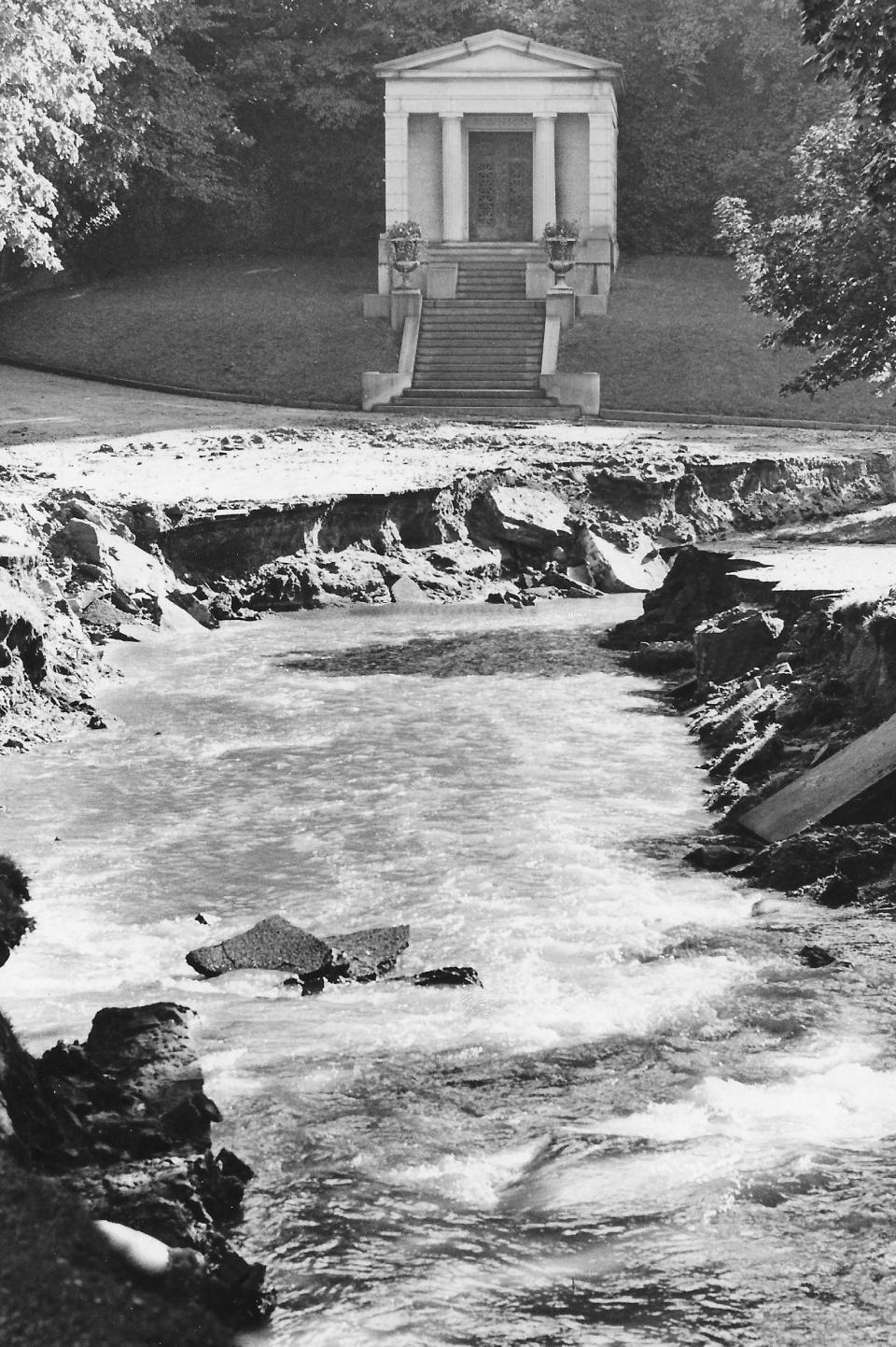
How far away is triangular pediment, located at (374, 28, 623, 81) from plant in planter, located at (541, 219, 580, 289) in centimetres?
391

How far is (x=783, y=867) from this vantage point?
994cm

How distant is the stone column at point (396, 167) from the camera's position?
37.5 metres

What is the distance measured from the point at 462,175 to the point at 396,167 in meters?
1.48

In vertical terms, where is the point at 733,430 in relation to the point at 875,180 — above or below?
below

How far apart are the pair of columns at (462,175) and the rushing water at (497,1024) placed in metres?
25.6

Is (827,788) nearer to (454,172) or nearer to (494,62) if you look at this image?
(454,172)

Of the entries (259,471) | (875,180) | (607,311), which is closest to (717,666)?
(875,180)

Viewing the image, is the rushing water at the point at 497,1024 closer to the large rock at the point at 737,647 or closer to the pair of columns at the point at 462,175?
the large rock at the point at 737,647

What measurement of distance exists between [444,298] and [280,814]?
2596cm

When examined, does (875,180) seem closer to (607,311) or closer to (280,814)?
(280,814)

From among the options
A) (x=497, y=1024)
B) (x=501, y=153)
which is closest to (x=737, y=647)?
(x=497, y=1024)

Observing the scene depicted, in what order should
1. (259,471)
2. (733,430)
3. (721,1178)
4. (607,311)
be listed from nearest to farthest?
(721,1178)
(259,471)
(733,430)
(607,311)

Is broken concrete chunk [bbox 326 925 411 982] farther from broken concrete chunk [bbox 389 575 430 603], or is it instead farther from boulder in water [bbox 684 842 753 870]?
broken concrete chunk [bbox 389 575 430 603]

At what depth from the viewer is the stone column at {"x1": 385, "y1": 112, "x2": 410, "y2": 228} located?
37531 mm
